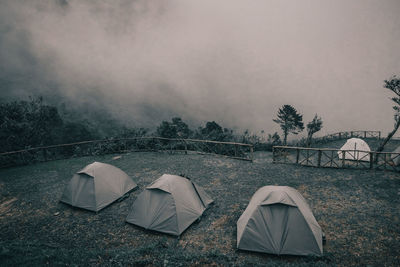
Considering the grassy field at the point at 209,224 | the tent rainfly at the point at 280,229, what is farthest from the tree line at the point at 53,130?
the tent rainfly at the point at 280,229

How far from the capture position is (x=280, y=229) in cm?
690

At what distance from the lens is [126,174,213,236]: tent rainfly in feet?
26.8

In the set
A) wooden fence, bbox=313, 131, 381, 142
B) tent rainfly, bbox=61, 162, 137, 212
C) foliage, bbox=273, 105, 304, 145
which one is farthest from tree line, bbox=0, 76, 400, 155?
tent rainfly, bbox=61, 162, 137, 212

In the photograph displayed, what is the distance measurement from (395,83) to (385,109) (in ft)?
632

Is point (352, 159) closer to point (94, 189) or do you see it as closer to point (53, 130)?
point (94, 189)

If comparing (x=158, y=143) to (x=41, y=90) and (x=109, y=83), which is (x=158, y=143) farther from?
(x=109, y=83)

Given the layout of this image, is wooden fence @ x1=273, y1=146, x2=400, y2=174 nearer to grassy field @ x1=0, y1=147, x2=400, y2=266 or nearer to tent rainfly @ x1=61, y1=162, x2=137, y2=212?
grassy field @ x1=0, y1=147, x2=400, y2=266

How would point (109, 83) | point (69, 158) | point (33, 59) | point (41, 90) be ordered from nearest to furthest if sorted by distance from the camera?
point (69, 158)
point (41, 90)
point (33, 59)
point (109, 83)

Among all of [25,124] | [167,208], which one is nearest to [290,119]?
[167,208]

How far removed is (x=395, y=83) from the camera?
21406 millimetres

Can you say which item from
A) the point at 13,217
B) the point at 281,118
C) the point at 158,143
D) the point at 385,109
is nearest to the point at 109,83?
the point at 281,118

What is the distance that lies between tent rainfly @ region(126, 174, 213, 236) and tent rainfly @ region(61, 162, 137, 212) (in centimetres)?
218

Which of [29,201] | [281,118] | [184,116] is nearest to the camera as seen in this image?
[29,201]

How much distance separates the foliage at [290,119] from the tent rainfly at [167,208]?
39994 millimetres
